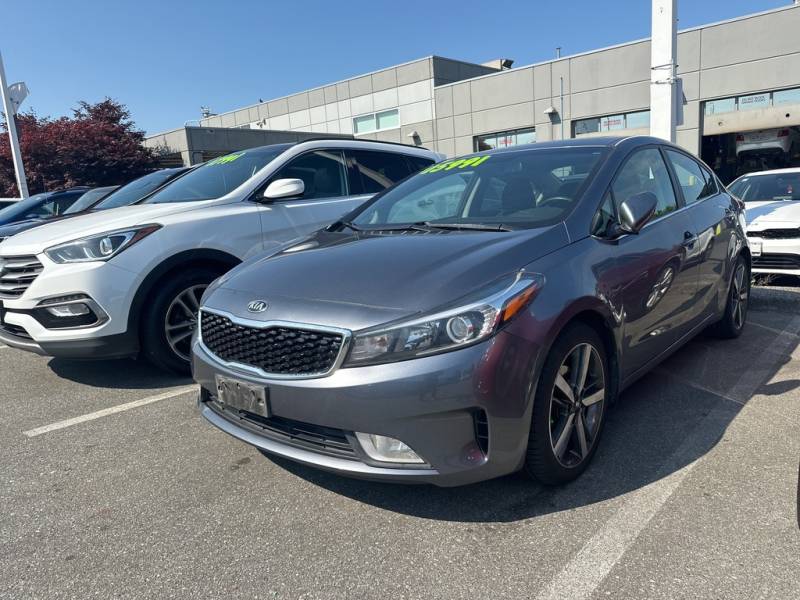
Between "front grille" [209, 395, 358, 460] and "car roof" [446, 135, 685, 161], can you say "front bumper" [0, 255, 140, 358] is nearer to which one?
"front grille" [209, 395, 358, 460]

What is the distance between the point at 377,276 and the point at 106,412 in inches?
92.3

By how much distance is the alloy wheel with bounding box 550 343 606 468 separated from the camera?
8.34 ft

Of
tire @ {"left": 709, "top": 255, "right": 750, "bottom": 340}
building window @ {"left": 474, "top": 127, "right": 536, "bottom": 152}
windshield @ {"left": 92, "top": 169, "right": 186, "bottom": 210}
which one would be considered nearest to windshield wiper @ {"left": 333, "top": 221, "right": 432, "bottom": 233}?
tire @ {"left": 709, "top": 255, "right": 750, "bottom": 340}

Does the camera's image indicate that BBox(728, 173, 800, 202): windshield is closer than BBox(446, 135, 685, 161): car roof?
No

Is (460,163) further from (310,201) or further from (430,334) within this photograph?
(430,334)

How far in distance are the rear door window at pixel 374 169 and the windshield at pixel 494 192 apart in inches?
65.0

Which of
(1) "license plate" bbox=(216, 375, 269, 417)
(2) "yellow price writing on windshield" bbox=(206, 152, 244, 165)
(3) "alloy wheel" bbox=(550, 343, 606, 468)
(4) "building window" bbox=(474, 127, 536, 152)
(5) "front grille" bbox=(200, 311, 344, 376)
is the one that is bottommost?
(3) "alloy wheel" bbox=(550, 343, 606, 468)

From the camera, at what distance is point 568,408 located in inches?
102

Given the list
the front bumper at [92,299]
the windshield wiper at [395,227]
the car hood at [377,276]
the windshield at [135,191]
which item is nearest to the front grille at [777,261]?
the car hood at [377,276]

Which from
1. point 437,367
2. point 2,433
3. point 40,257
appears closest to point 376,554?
point 437,367

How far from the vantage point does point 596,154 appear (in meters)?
3.34

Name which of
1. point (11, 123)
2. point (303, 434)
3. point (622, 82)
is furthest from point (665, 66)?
point (11, 123)

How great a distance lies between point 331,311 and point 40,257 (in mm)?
2676

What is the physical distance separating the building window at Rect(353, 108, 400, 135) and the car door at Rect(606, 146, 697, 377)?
2302 cm
